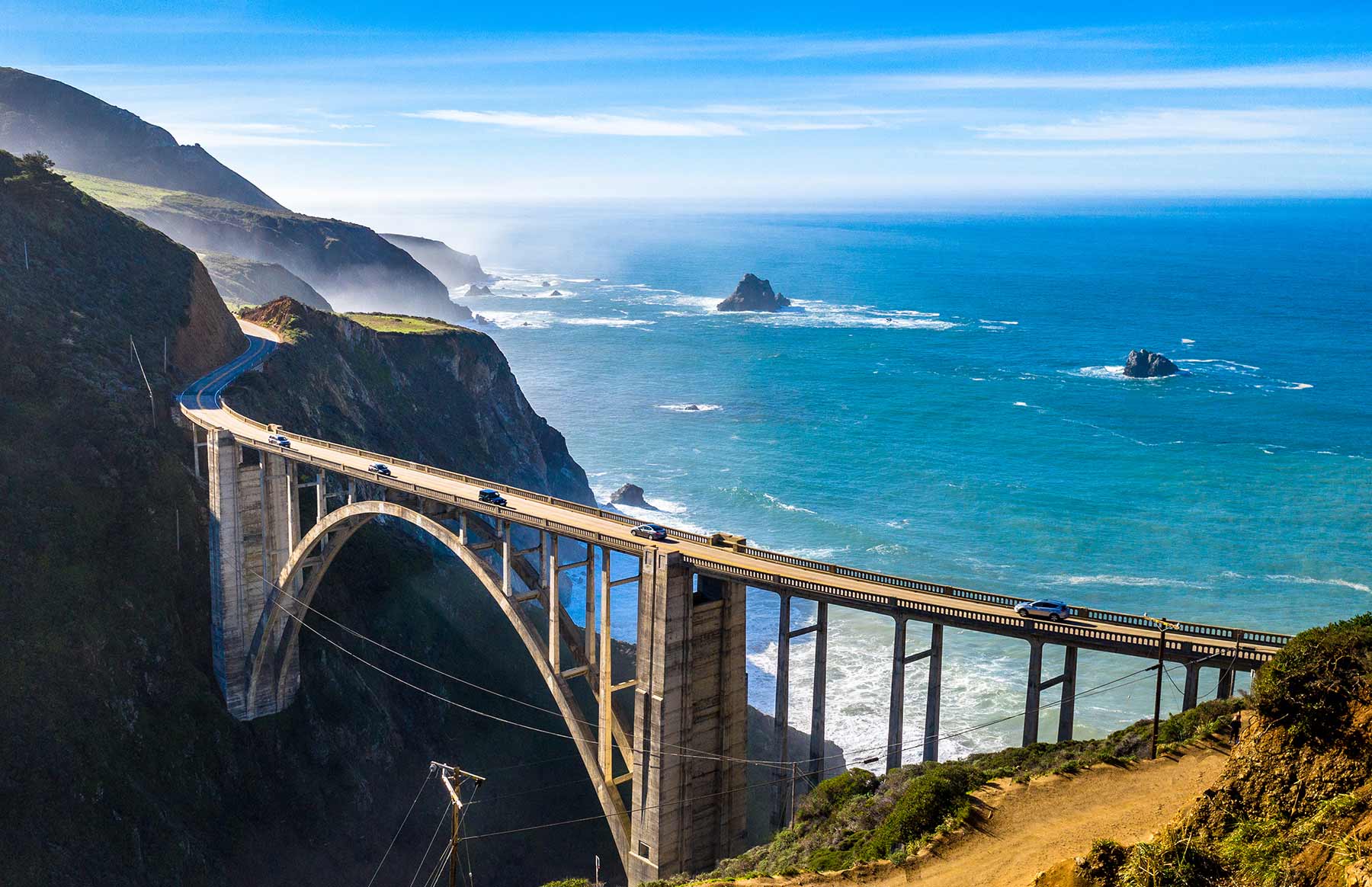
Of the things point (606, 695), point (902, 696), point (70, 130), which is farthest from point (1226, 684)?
point (70, 130)

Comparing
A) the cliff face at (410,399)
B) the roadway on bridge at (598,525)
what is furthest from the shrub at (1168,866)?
the cliff face at (410,399)

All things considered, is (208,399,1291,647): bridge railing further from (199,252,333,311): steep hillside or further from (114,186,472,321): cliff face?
(114,186,472,321): cliff face

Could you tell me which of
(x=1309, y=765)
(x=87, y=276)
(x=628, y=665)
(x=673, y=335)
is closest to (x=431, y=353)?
(x=87, y=276)

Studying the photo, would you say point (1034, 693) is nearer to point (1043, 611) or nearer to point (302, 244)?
point (1043, 611)

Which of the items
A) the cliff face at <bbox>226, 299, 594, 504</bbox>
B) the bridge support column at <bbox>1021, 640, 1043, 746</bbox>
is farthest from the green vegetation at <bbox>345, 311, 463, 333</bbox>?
the bridge support column at <bbox>1021, 640, 1043, 746</bbox>

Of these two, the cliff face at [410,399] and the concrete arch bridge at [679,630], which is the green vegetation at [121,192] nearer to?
the cliff face at [410,399]

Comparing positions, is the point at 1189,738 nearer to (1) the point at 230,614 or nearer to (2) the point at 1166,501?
(1) the point at 230,614
